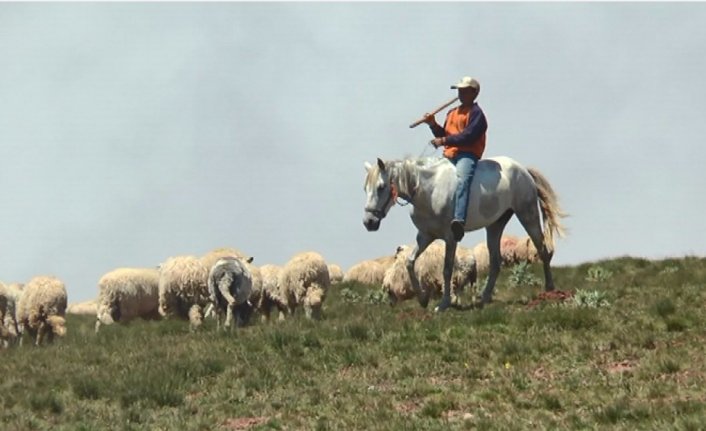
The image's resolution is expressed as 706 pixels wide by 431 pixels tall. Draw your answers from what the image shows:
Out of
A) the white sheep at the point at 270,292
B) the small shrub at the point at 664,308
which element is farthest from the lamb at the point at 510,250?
the small shrub at the point at 664,308

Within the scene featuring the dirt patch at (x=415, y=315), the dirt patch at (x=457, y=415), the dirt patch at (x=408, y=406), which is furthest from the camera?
the dirt patch at (x=415, y=315)

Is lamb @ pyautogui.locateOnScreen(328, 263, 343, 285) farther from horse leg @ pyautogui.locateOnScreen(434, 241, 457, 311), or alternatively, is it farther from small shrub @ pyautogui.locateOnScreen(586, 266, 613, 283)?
horse leg @ pyautogui.locateOnScreen(434, 241, 457, 311)

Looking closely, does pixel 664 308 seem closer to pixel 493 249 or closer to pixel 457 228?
pixel 457 228

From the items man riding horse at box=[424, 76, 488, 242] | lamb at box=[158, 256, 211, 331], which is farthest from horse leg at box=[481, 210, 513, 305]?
lamb at box=[158, 256, 211, 331]

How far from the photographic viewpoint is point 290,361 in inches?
483

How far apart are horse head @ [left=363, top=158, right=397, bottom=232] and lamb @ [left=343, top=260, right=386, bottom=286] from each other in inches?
891

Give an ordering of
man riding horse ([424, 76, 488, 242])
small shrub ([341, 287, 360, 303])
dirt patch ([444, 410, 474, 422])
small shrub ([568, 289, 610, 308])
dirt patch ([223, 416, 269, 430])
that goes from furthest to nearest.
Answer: small shrub ([341, 287, 360, 303])
man riding horse ([424, 76, 488, 242])
small shrub ([568, 289, 610, 308])
dirt patch ([223, 416, 269, 430])
dirt patch ([444, 410, 474, 422])

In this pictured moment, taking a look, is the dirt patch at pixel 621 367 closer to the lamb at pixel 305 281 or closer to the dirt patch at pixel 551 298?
the dirt patch at pixel 551 298

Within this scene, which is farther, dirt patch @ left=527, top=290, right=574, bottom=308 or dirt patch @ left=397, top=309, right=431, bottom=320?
dirt patch @ left=527, top=290, right=574, bottom=308

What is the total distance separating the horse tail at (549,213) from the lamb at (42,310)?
45.9 ft

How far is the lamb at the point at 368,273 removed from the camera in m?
38.9

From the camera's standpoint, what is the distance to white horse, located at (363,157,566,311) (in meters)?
14.9

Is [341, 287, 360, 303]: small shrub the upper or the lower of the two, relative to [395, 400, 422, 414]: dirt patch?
upper

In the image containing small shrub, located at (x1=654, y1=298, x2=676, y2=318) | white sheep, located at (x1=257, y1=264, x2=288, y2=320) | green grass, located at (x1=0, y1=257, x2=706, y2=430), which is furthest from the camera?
white sheep, located at (x1=257, y1=264, x2=288, y2=320)
